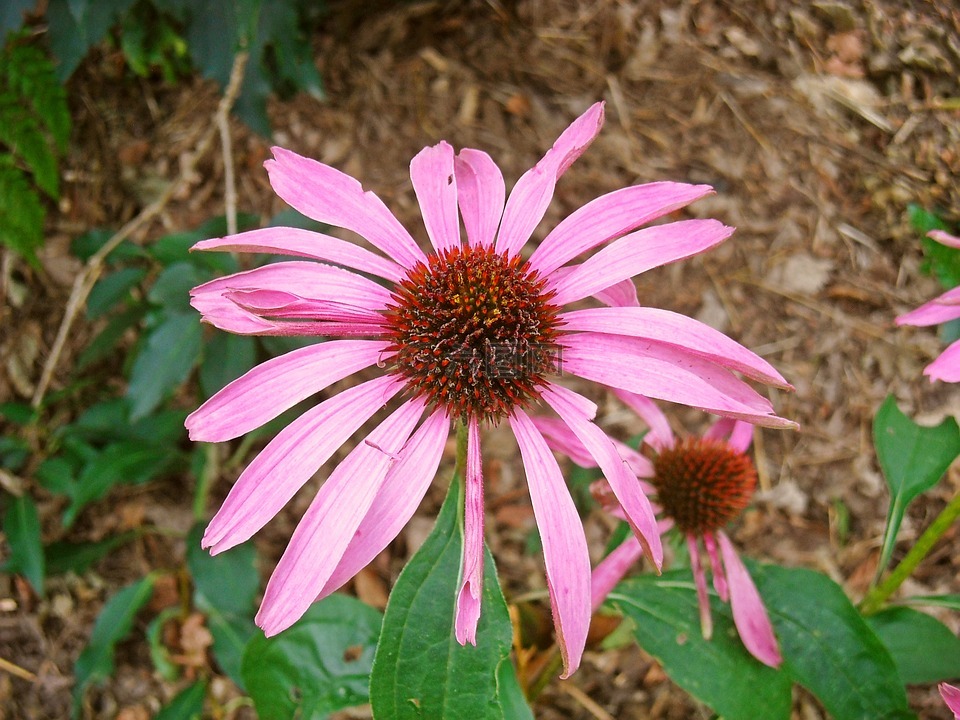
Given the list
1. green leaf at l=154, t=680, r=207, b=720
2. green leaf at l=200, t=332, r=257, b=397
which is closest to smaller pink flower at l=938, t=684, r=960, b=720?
green leaf at l=200, t=332, r=257, b=397

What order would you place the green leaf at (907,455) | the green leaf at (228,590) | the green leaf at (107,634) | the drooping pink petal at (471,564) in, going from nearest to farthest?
the drooping pink petal at (471,564), the green leaf at (907,455), the green leaf at (228,590), the green leaf at (107,634)

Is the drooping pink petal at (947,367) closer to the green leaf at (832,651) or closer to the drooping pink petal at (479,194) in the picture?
the green leaf at (832,651)

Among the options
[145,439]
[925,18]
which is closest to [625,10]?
[925,18]

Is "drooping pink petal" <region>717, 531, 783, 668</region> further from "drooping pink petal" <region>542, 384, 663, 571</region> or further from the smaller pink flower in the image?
"drooping pink petal" <region>542, 384, 663, 571</region>

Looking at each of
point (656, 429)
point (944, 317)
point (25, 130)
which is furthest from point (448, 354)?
point (25, 130)

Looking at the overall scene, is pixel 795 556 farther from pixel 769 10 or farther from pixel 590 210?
pixel 769 10

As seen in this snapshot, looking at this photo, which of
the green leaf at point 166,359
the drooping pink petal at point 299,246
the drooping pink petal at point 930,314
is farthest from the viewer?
the green leaf at point 166,359

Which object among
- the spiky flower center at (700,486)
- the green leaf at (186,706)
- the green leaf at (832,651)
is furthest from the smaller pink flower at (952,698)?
the green leaf at (186,706)
